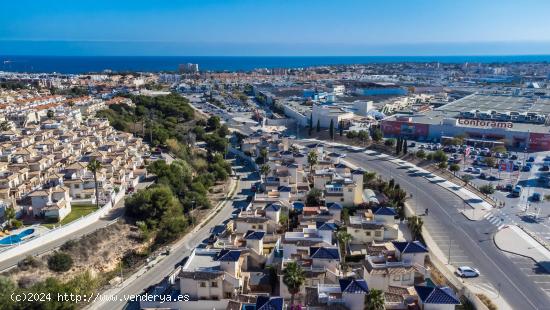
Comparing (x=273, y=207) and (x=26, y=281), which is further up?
(x=273, y=207)

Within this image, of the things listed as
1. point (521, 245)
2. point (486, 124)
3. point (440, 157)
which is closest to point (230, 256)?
point (521, 245)

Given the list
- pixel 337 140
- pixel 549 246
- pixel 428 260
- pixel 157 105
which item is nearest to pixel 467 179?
pixel 549 246

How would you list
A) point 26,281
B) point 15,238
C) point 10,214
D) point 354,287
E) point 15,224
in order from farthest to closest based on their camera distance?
point 15,224, point 10,214, point 15,238, point 26,281, point 354,287

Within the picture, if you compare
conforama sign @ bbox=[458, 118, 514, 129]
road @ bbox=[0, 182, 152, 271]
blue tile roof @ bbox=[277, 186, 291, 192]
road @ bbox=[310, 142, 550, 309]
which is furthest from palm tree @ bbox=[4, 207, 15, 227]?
conforama sign @ bbox=[458, 118, 514, 129]

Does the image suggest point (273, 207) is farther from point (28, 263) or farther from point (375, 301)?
point (28, 263)

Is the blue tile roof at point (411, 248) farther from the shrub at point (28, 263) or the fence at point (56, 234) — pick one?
the fence at point (56, 234)

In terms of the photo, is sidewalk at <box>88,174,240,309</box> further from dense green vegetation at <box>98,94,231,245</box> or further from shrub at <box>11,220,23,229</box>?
shrub at <box>11,220,23,229</box>
